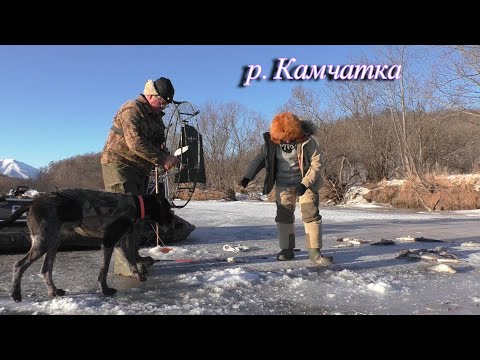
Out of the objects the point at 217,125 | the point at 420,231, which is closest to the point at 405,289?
the point at 420,231

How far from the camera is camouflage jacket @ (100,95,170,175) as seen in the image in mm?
3971

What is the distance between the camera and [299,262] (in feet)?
15.1

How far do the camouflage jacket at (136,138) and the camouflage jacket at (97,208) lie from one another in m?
0.54

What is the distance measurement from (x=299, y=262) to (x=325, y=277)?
30.5 inches

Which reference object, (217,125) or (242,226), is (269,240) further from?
(217,125)

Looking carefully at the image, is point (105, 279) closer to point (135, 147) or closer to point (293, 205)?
point (135, 147)

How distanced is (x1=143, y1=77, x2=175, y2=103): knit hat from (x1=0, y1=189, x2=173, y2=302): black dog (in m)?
1.04

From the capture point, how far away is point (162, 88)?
4164mm

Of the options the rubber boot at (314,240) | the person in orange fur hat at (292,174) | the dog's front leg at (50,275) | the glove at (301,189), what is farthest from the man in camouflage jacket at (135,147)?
the rubber boot at (314,240)

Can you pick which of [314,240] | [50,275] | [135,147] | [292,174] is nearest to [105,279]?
[50,275]

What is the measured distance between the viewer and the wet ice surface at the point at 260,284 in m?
2.88

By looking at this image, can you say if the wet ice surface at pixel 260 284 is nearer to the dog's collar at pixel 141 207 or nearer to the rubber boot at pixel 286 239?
the rubber boot at pixel 286 239

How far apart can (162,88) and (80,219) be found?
1.54 metres

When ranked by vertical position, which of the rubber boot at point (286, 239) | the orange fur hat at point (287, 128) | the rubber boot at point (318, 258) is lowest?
the rubber boot at point (318, 258)
